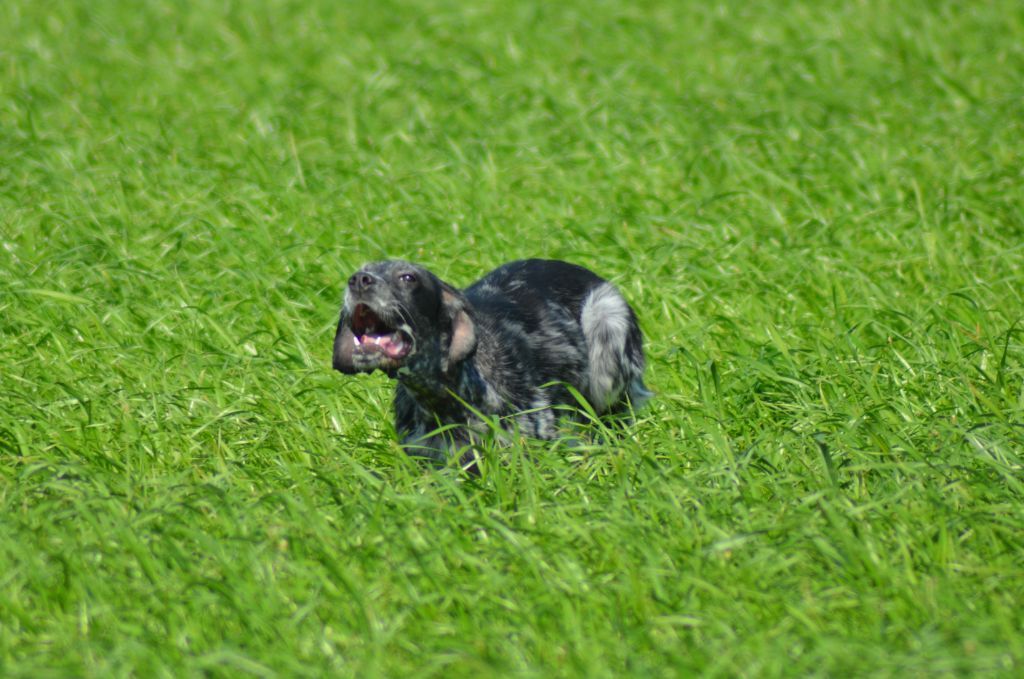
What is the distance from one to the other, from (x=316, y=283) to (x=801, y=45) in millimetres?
6086

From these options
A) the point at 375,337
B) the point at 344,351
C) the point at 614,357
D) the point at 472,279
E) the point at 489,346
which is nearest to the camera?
the point at 344,351

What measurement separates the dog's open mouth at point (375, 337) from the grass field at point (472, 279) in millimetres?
400

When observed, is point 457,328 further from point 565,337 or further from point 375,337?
point 565,337

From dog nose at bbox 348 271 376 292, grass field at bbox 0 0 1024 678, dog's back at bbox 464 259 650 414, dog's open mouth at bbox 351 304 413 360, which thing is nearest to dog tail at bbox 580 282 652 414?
dog's back at bbox 464 259 650 414

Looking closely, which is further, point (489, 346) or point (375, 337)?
point (489, 346)

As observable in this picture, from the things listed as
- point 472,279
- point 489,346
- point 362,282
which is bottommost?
point 472,279

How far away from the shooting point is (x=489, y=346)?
589 centimetres

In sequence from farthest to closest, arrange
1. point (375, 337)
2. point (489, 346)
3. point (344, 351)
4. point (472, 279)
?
point (472, 279)
point (489, 346)
point (375, 337)
point (344, 351)

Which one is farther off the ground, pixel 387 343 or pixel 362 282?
pixel 362 282

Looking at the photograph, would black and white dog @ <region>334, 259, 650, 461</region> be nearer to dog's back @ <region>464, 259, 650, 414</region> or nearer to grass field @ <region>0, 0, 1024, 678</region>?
dog's back @ <region>464, 259, 650, 414</region>

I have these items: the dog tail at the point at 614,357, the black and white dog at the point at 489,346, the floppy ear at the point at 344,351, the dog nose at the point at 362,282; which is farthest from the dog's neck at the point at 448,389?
the dog tail at the point at 614,357

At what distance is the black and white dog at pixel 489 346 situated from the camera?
5.45m

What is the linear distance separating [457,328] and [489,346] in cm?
34

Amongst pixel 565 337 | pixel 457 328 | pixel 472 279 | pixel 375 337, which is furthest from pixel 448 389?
pixel 472 279
